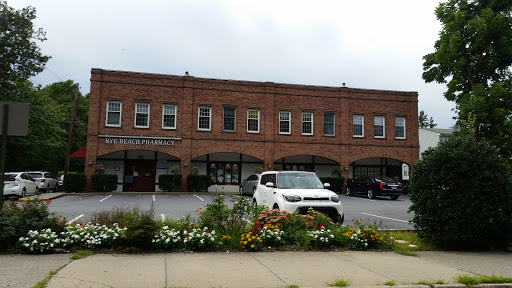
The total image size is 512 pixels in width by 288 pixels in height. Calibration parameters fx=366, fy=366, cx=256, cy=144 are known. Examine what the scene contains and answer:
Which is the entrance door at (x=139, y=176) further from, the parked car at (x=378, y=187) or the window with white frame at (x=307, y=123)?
the parked car at (x=378, y=187)

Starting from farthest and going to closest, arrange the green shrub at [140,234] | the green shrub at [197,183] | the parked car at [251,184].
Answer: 1. the green shrub at [197,183]
2. the parked car at [251,184]
3. the green shrub at [140,234]

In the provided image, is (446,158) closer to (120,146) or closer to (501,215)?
(501,215)

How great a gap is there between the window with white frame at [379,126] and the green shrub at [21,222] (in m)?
27.5

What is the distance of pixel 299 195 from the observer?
9820 millimetres

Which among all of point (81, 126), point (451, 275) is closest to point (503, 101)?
point (451, 275)

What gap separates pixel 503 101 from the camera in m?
19.7

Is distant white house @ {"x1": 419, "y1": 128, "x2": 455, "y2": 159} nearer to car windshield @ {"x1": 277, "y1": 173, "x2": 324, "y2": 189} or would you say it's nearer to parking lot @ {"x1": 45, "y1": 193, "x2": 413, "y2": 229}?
parking lot @ {"x1": 45, "y1": 193, "x2": 413, "y2": 229}

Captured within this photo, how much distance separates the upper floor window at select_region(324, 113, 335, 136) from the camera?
98.5ft

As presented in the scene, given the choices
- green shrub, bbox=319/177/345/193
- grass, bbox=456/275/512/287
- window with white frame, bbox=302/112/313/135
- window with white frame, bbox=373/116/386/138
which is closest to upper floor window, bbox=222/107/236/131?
window with white frame, bbox=302/112/313/135

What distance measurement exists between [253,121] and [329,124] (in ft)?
21.0

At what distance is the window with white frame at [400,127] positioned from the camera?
103ft

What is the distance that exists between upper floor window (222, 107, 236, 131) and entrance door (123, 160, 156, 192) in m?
6.41

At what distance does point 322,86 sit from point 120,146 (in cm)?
1636

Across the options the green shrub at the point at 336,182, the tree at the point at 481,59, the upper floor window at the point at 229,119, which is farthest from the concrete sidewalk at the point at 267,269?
the upper floor window at the point at 229,119
